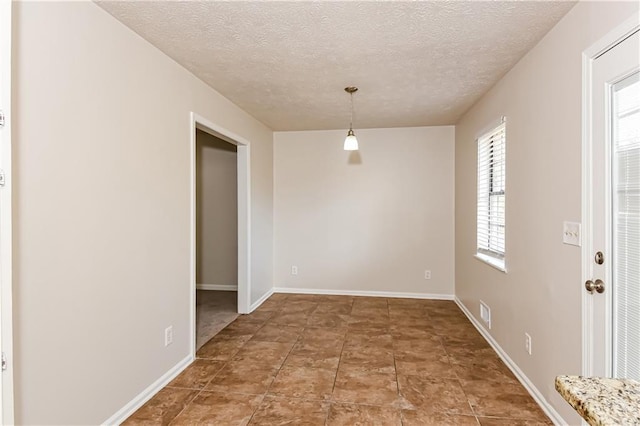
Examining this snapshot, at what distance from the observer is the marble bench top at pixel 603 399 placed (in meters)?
0.64

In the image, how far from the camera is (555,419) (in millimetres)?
1979

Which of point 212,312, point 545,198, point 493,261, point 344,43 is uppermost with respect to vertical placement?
point 344,43

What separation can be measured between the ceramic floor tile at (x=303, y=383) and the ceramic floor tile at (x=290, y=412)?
0.24 ft

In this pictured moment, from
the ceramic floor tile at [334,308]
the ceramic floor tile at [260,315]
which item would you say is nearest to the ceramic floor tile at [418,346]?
the ceramic floor tile at [334,308]

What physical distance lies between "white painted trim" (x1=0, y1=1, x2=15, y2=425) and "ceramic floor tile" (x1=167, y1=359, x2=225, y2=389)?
129 centimetres

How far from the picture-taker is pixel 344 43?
2238 millimetres

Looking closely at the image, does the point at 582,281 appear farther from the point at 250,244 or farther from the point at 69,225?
the point at 250,244

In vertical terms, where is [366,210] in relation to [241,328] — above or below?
above

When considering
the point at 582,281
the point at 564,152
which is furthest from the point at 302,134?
the point at 582,281

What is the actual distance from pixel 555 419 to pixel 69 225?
3.01 meters

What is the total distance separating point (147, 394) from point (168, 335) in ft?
1.32

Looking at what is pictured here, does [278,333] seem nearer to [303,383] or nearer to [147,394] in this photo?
[303,383]

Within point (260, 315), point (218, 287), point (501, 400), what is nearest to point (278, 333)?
point (260, 315)

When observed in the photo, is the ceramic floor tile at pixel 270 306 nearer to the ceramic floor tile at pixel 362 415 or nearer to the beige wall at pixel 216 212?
the beige wall at pixel 216 212
